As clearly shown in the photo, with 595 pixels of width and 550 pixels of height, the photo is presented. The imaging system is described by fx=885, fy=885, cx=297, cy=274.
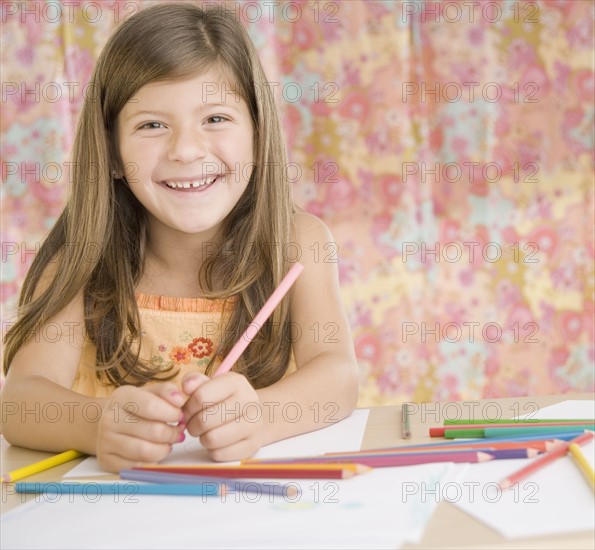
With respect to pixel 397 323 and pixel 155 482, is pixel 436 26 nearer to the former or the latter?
pixel 397 323

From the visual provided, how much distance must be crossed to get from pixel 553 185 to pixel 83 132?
5.48ft

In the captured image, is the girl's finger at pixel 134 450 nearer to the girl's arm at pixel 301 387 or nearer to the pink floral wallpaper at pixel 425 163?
the girl's arm at pixel 301 387

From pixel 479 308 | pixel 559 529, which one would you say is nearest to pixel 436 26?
pixel 479 308

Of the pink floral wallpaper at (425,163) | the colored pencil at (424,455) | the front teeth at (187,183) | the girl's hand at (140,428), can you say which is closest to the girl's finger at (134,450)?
the girl's hand at (140,428)

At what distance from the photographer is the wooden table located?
1.71ft

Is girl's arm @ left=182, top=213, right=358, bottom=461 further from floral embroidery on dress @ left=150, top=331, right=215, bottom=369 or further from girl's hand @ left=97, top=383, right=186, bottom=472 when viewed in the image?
floral embroidery on dress @ left=150, top=331, right=215, bottom=369

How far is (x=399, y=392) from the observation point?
8.32 feet

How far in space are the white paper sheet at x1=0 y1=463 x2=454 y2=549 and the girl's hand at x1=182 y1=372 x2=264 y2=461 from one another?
0.41 ft

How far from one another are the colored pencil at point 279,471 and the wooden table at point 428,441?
100 millimetres

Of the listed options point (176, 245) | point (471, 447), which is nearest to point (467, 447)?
point (471, 447)

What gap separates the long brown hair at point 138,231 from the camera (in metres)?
1.14

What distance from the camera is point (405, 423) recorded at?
851 mm

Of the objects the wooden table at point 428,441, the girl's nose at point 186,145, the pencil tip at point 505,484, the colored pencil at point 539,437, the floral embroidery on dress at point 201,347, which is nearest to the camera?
the wooden table at point 428,441

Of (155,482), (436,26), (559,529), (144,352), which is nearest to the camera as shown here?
(559,529)
